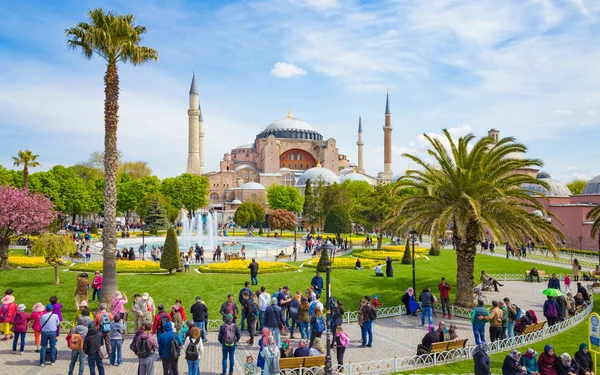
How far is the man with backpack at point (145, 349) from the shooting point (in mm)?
7258

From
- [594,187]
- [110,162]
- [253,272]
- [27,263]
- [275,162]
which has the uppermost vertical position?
[275,162]

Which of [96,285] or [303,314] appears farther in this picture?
[96,285]

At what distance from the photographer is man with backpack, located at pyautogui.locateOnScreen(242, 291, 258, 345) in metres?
10.2

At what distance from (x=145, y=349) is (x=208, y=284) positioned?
8.67m

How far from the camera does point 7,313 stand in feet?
32.8

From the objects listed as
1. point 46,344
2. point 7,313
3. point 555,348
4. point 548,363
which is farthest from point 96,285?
point 555,348

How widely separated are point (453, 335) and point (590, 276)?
14.6 metres

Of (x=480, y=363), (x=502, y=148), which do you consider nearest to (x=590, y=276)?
(x=502, y=148)

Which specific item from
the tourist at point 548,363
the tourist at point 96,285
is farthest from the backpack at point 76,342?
the tourist at point 548,363

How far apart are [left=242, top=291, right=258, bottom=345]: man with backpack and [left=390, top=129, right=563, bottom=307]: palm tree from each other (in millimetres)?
6065

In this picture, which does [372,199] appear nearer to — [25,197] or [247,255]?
[247,255]

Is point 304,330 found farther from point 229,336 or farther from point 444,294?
point 444,294

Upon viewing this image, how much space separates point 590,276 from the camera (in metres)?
19.7

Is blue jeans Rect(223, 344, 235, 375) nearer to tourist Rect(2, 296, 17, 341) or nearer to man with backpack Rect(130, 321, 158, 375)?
man with backpack Rect(130, 321, 158, 375)
